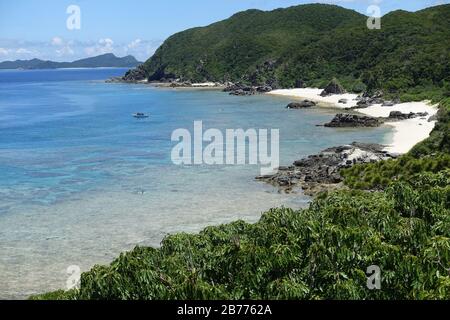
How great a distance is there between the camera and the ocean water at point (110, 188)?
30730 mm

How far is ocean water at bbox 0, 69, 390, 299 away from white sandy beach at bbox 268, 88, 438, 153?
279 cm

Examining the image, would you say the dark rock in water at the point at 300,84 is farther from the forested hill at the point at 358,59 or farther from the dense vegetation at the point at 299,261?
the dense vegetation at the point at 299,261

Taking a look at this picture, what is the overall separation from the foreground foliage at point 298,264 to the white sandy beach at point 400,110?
39.6 metres

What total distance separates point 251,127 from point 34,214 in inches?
1800

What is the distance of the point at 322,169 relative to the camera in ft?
153

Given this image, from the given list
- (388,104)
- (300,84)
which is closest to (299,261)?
(388,104)

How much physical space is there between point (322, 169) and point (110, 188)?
18.2 metres

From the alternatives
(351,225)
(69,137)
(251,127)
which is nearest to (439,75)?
(251,127)

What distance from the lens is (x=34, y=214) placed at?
126 ft
